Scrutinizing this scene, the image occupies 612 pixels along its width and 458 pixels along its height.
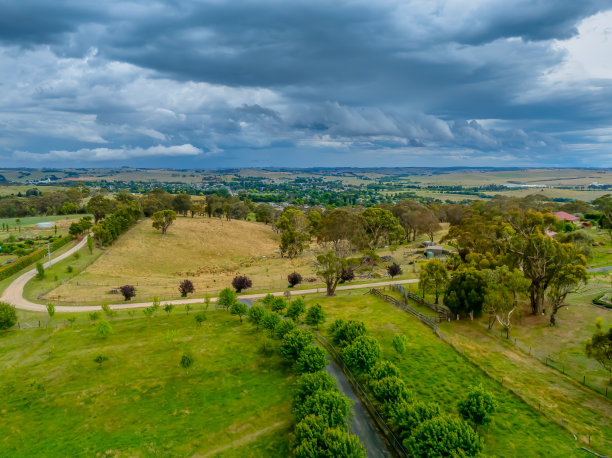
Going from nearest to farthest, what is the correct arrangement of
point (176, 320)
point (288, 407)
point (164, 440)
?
point (164, 440), point (288, 407), point (176, 320)

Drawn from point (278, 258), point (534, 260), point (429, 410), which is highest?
point (534, 260)

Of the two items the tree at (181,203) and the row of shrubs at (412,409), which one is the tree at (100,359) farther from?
the tree at (181,203)

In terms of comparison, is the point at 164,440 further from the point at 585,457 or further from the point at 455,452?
the point at 585,457

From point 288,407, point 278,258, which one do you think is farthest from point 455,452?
point 278,258

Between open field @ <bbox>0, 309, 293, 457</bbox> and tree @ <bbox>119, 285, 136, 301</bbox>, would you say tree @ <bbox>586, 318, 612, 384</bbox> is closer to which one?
open field @ <bbox>0, 309, 293, 457</bbox>

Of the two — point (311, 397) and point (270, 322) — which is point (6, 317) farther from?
point (311, 397)

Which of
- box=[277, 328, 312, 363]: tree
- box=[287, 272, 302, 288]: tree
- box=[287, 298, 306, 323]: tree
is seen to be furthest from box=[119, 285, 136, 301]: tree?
box=[277, 328, 312, 363]: tree
